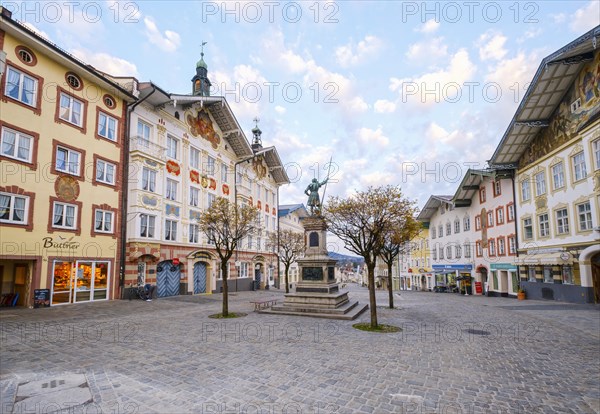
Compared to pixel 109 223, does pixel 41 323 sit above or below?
below

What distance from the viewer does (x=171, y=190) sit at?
25.8 meters

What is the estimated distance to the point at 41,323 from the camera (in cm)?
1233

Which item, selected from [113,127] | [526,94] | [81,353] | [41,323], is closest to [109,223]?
[113,127]

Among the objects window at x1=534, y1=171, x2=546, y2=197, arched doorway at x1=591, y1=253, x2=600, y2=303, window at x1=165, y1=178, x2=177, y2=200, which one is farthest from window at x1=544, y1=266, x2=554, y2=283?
window at x1=165, y1=178, x2=177, y2=200

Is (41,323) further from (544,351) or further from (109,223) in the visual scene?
(544,351)

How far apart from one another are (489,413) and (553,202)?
2384 cm

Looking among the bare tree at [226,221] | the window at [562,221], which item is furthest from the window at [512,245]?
the bare tree at [226,221]

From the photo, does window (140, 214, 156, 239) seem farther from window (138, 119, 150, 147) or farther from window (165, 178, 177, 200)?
window (138, 119, 150, 147)

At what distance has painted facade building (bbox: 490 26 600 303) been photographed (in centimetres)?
1950

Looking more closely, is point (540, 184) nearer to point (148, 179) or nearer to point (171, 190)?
point (171, 190)

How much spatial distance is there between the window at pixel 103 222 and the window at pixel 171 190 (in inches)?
194

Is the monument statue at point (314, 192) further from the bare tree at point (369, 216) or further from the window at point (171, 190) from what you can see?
the window at point (171, 190)

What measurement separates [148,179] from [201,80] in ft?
43.2

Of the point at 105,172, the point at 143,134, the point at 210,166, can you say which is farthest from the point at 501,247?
the point at 105,172
